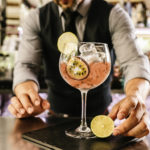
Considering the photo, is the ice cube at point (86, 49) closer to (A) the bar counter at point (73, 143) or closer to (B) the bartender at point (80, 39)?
(A) the bar counter at point (73, 143)

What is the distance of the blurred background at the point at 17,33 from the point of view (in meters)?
3.02

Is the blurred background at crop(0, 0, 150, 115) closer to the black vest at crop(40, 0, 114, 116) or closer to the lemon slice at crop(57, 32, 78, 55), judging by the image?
the black vest at crop(40, 0, 114, 116)

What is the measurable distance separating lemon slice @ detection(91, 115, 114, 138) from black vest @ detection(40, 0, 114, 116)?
96 cm

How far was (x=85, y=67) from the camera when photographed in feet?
2.79

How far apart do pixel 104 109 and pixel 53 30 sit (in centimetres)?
74

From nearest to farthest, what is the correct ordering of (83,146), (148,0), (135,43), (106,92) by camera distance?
(83,146) < (135,43) < (106,92) < (148,0)

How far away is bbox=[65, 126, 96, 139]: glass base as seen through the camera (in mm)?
850

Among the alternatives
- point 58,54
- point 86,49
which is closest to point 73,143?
point 86,49

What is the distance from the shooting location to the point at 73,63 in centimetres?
87

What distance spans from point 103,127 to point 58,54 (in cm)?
102

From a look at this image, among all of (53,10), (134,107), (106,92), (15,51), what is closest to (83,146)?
(134,107)

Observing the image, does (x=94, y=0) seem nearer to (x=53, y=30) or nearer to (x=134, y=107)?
(x=53, y=30)

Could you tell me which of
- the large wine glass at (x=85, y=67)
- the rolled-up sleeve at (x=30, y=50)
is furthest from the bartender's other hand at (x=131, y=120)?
the rolled-up sleeve at (x=30, y=50)

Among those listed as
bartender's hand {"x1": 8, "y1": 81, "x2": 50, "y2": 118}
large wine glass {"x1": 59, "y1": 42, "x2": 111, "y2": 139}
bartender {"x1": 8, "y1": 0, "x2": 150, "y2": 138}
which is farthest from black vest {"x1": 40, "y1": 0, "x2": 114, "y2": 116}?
large wine glass {"x1": 59, "y1": 42, "x2": 111, "y2": 139}
